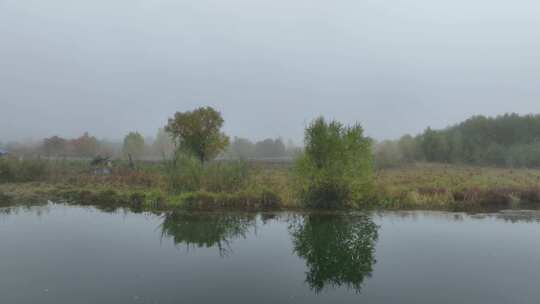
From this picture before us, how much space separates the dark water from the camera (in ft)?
20.8

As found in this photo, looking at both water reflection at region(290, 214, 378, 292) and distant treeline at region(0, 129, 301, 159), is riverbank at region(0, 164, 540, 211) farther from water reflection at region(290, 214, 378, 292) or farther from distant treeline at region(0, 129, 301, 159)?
distant treeline at region(0, 129, 301, 159)

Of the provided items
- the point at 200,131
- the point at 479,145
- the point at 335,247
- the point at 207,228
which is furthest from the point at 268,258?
the point at 479,145

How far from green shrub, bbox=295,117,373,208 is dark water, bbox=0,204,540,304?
4.16 feet

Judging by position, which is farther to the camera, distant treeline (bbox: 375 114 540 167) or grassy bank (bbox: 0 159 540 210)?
distant treeline (bbox: 375 114 540 167)

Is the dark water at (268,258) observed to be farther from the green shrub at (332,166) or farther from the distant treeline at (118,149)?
the distant treeline at (118,149)

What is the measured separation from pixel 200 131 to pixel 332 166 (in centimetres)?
1476

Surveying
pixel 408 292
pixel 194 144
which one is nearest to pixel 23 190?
pixel 194 144

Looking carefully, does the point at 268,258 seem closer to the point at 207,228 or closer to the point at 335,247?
the point at 335,247

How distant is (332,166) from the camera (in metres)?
13.4

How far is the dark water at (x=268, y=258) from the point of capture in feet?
20.8

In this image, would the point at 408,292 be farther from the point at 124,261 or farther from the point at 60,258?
the point at 60,258

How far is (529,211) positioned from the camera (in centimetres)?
1347

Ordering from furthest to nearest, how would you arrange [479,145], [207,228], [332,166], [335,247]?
[479,145]
[332,166]
[207,228]
[335,247]

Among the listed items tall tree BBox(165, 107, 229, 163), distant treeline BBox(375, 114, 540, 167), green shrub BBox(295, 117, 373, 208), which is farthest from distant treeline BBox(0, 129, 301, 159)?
green shrub BBox(295, 117, 373, 208)
